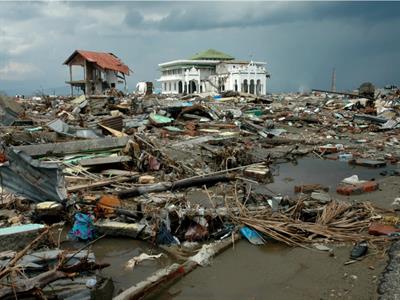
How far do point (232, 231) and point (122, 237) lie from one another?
1.53 metres

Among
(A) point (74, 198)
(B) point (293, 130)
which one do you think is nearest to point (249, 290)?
(A) point (74, 198)

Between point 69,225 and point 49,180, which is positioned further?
point 49,180

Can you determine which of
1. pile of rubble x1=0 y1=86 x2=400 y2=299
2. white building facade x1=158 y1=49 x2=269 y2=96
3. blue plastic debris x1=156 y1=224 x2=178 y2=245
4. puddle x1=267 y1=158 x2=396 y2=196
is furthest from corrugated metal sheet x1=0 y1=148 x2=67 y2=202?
white building facade x1=158 y1=49 x2=269 y2=96

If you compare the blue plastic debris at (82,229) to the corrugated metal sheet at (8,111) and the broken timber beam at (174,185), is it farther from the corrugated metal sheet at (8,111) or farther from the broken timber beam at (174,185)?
the corrugated metal sheet at (8,111)

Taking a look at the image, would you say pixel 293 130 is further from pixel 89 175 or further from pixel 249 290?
pixel 249 290

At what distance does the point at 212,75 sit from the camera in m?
50.2

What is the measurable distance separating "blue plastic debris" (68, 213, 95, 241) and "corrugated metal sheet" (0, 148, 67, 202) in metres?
0.90

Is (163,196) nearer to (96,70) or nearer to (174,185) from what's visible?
(174,185)

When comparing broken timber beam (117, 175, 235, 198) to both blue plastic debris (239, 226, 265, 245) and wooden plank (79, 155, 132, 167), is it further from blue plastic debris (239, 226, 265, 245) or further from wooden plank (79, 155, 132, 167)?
blue plastic debris (239, 226, 265, 245)

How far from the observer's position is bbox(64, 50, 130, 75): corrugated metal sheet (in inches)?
1221

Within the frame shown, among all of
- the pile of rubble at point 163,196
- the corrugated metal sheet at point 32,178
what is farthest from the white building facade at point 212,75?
the corrugated metal sheet at point 32,178

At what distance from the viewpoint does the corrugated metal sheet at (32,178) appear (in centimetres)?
623

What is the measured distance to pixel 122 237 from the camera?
→ 5.46 metres

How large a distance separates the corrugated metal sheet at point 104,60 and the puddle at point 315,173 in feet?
77.4
